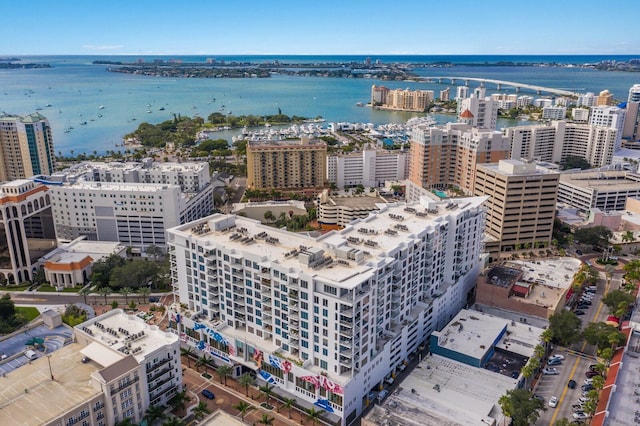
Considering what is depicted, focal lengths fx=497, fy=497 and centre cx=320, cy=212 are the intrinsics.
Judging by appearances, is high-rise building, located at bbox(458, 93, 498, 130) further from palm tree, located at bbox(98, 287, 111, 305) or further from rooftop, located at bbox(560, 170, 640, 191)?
palm tree, located at bbox(98, 287, 111, 305)

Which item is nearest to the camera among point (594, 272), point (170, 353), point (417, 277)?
point (170, 353)

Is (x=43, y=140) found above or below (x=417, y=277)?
above

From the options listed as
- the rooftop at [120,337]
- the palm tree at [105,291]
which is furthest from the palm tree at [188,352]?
the palm tree at [105,291]

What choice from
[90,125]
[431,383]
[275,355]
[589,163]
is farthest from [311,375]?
[90,125]

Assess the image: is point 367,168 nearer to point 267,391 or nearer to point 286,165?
point 286,165

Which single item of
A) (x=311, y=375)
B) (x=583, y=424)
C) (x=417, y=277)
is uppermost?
(x=417, y=277)

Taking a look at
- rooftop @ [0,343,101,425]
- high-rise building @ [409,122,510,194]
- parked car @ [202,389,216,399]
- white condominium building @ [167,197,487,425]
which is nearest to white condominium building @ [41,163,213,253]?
white condominium building @ [167,197,487,425]

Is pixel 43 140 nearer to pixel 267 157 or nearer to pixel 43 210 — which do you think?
pixel 43 210

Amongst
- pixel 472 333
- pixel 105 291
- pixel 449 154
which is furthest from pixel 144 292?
pixel 449 154
